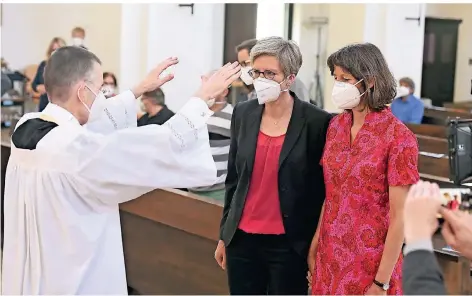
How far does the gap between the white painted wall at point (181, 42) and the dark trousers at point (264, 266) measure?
5.55 metres

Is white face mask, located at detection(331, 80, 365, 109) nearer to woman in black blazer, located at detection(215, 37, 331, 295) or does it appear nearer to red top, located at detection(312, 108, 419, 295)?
red top, located at detection(312, 108, 419, 295)

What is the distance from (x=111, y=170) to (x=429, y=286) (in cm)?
108

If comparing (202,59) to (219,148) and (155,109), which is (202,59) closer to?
(155,109)

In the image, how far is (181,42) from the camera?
8.44 metres

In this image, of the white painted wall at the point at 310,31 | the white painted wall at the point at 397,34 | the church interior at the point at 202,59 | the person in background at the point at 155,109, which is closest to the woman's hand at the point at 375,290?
the church interior at the point at 202,59

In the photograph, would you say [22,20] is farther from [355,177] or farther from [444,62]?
[355,177]

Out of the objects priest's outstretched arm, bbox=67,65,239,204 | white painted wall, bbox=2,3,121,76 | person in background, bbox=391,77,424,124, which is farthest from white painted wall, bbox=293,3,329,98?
priest's outstretched arm, bbox=67,65,239,204

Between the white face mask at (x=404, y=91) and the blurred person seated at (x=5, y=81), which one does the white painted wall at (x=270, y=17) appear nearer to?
the white face mask at (x=404, y=91)

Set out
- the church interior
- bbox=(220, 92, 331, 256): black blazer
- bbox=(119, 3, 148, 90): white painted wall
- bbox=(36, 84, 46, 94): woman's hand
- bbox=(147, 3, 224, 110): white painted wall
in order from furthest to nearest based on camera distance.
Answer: bbox=(119, 3, 148, 90): white painted wall, bbox=(147, 3, 224, 110): white painted wall, bbox=(36, 84, 46, 94): woman's hand, the church interior, bbox=(220, 92, 331, 256): black blazer

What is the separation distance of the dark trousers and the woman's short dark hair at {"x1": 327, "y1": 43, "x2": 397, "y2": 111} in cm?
57

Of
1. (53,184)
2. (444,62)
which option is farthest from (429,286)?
(444,62)

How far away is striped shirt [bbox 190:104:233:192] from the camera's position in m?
3.52

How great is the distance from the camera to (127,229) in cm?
430

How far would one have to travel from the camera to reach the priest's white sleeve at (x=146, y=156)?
2.12m
